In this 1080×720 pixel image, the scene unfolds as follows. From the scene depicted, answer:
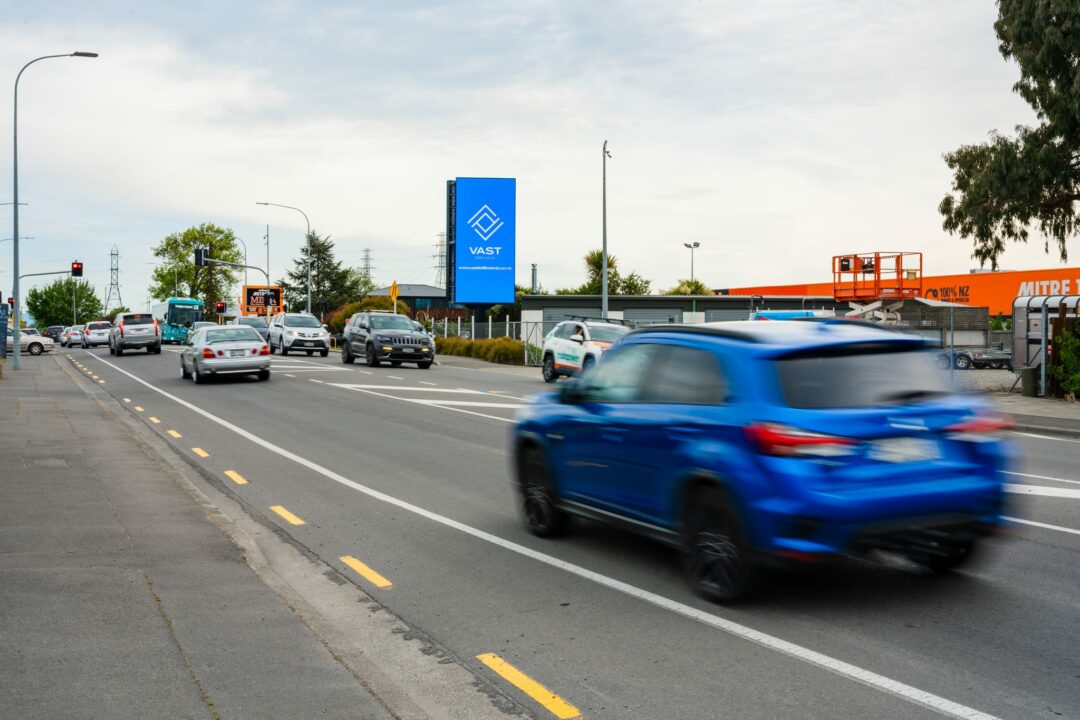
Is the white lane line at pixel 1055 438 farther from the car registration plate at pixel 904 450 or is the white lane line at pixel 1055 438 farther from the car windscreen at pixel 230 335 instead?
the car windscreen at pixel 230 335

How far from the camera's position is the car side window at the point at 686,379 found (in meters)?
6.38

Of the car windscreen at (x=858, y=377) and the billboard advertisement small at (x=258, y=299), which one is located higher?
the billboard advertisement small at (x=258, y=299)

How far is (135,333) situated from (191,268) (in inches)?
3721

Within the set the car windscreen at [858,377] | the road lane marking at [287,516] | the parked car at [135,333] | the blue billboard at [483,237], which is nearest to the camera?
the car windscreen at [858,377]

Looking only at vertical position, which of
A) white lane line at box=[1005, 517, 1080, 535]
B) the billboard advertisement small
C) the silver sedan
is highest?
the billboard advertisement small

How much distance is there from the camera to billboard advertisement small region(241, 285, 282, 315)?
72250 millimetres

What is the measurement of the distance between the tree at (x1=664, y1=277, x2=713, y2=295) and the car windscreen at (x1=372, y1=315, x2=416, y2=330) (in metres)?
49.1

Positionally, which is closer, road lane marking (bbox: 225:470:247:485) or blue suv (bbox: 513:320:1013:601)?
blue suv (bbox: 513:320:1013:601)

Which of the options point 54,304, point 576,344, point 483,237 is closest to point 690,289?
point 483,237

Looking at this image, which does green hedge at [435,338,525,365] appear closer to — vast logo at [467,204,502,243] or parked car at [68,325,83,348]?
vast logo at [467,204,502,243]

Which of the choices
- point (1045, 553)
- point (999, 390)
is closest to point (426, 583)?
point (1045, 553)

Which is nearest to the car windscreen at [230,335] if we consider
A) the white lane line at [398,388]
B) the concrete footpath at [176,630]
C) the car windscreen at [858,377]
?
the white lane line at [398,388]

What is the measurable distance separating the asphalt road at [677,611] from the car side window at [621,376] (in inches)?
46.9

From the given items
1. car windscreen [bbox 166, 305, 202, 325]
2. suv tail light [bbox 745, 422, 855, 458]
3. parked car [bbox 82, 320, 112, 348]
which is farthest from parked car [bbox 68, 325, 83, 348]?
suv tail light [bbox 745, 422, 855, 458]
